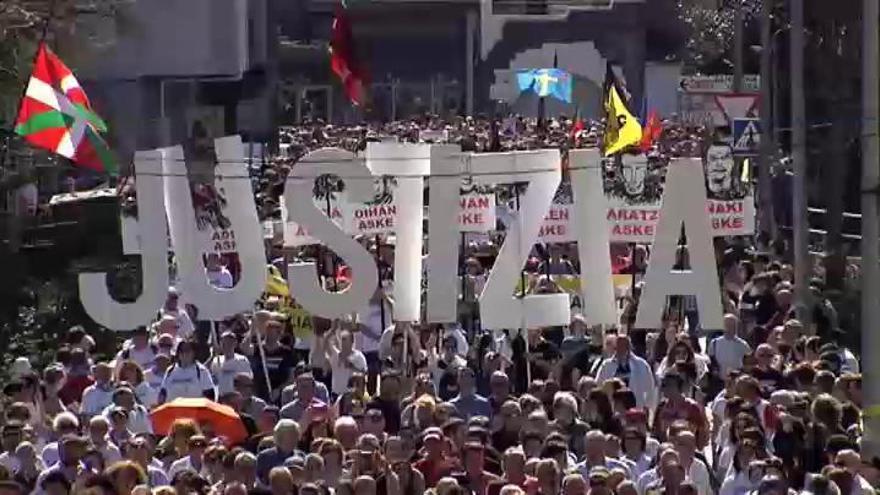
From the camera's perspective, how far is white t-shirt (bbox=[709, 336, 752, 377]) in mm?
17344

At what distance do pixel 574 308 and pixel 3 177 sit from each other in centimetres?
645

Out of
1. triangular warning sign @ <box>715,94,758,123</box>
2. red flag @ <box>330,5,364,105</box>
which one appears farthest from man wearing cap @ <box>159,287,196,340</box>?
triangular warning sign @ <box>715,94,758,123</box>

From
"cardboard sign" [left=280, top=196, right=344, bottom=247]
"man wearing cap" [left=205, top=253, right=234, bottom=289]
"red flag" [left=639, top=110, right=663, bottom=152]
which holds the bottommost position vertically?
"man wearing cap" [left=205, top=253, right=234, bottom=289]

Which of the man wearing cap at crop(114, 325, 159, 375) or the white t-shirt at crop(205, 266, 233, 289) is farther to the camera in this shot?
the white t-shirt at crop(205, 266, 233, 289)

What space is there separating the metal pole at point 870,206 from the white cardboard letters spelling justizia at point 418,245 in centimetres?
302

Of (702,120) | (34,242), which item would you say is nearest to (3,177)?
(34,242)

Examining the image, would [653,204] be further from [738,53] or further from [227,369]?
[738,53]

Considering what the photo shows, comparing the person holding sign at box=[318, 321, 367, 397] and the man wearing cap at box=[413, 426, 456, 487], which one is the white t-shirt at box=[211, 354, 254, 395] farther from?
the man wearing cap at box=[413, 426, 456, 487]

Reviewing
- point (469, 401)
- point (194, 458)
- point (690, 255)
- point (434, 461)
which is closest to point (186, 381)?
point (469, 401)

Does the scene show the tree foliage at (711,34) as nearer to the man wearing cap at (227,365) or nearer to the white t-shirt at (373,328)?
the white t-shirt at (373,328)

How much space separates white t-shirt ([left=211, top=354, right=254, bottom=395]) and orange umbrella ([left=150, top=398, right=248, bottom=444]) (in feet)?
4.90

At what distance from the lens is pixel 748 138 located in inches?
1025

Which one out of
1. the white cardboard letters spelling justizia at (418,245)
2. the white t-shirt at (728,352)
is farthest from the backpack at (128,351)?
the white t-shirt at (728,352)

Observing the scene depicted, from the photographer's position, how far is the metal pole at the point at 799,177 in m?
21.6
